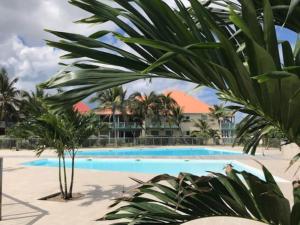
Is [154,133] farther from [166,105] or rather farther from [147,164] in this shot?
[147,164]

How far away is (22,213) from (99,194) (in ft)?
9.83

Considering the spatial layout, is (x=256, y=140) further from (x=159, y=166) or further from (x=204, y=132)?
(x=204, y=132)

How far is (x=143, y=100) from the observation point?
4875 cm

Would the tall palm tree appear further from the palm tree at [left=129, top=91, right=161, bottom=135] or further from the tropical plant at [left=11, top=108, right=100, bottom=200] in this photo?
the tropical plant at [left=11, top=108, right=100, bottom=200]

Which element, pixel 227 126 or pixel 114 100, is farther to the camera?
→ pixel 227 126

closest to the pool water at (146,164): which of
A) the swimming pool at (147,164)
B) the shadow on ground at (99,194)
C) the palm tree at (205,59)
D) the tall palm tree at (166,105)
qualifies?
the swimming pool at (147,164)

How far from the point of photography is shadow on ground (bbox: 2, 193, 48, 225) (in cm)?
730

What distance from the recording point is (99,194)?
10.6 metres

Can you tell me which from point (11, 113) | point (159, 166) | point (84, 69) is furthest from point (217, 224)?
point (11, 113)

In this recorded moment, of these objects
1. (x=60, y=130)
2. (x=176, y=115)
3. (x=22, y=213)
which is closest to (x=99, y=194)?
(x=60, y=130)

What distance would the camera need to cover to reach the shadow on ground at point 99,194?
9.66 m

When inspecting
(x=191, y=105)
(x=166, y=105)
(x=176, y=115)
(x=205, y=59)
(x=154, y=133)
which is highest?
(x=191, y=105)

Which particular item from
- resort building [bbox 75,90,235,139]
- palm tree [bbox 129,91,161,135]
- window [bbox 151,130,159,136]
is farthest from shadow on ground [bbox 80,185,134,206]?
window [bbox 151,130,159,136]

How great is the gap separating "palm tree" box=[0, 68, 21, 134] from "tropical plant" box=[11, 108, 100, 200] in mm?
39897
